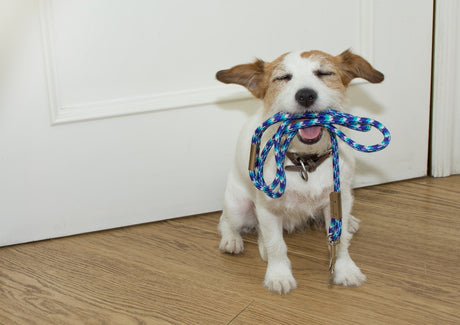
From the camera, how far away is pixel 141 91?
2.18 m

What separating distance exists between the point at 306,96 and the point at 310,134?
0.13 meters

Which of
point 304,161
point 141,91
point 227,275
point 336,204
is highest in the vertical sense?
point 141,91

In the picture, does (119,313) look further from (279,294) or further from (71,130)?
(71,130)

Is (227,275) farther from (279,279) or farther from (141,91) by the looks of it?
(141,91)

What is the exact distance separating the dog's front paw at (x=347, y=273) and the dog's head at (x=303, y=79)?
1.46 feet

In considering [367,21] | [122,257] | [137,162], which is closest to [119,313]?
[122,257]

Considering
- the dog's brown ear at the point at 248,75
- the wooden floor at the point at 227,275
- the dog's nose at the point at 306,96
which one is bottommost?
the wooden floor at the point at 227,275

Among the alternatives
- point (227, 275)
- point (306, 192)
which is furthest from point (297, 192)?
point (227, 275)

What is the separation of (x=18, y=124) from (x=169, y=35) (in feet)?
2.26

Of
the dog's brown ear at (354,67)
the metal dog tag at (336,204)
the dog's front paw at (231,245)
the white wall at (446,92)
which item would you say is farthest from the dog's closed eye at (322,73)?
the white wall at (446,92)

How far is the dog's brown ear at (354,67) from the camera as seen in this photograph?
1.78m

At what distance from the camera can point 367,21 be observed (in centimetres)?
231

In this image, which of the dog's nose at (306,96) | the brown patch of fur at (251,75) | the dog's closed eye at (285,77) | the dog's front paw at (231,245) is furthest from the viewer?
the dog's front paw at (231,245)

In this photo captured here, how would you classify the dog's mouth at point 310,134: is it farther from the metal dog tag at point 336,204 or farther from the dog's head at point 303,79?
the metal dog tag at point 336,204
